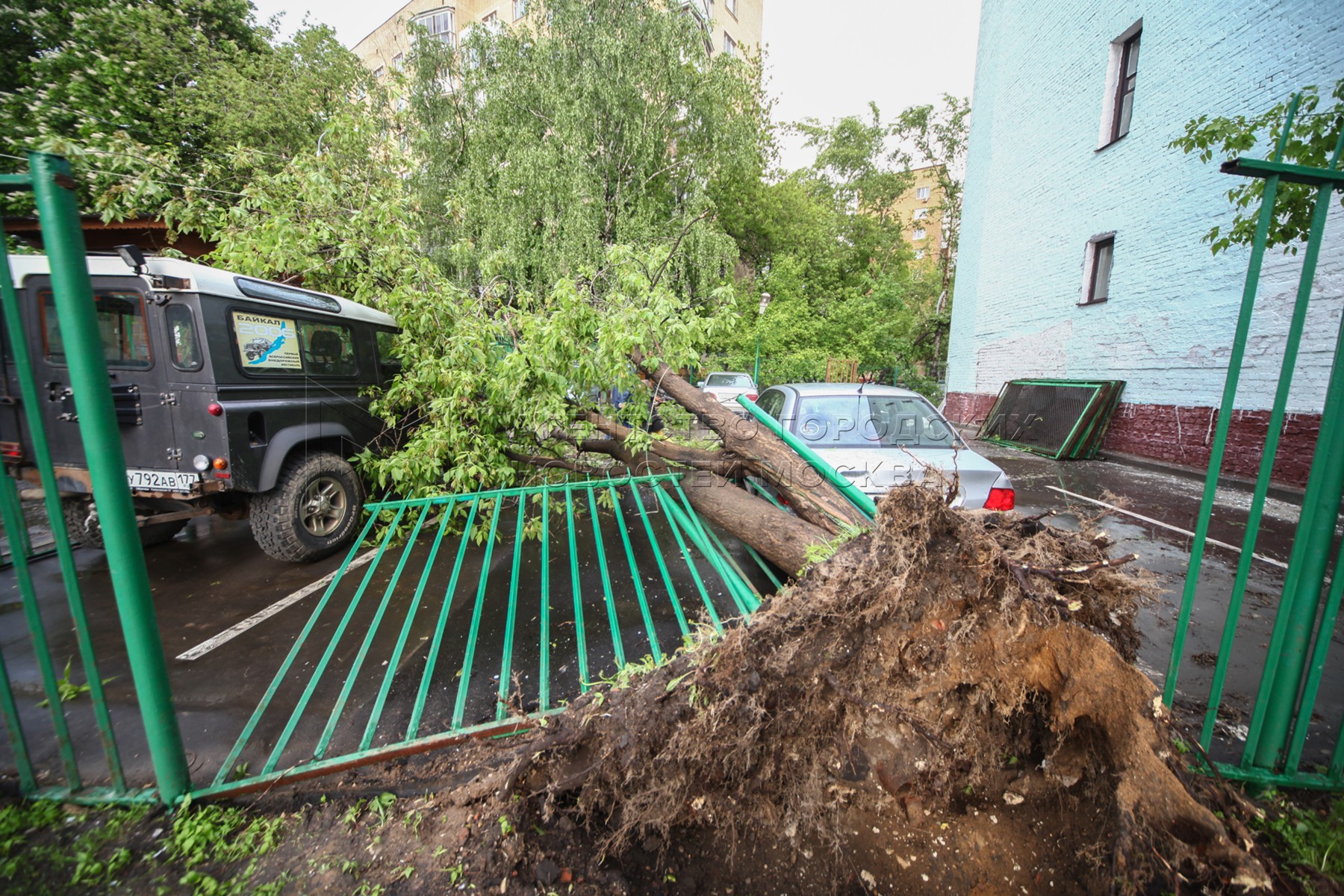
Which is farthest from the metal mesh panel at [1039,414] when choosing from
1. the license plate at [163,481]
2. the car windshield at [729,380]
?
the license plate at [163,481]

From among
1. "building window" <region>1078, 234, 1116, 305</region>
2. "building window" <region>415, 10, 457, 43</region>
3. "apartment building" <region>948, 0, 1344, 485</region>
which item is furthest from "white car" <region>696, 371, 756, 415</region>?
"building window" <region>415, 10, 457, 43</region>

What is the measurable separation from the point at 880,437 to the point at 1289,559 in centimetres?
285

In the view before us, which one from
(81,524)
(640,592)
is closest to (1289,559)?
(640,592)

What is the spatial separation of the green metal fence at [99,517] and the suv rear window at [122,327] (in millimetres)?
3018

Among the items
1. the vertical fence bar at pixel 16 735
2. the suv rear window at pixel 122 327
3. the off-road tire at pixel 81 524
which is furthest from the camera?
the off-road tire at pixel 81 524

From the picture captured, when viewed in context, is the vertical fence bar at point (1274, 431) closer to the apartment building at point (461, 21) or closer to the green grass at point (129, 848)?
the green grass at point (129, 848)

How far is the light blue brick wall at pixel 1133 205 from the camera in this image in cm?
745

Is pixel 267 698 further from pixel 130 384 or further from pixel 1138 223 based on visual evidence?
pixel 1138 223

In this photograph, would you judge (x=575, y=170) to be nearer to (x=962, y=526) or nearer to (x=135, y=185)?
(x=135, y=185)

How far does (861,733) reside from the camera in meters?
1.60

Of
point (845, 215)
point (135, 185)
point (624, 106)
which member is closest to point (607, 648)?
point (135, 185)

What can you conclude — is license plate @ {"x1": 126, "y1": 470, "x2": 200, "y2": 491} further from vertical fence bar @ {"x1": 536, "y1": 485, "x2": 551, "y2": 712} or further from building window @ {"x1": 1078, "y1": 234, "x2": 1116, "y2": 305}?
building window @ {"x1": 1078, "y1": 234, "x2": 1116, "y2": 305}

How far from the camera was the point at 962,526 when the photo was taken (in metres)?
1.55

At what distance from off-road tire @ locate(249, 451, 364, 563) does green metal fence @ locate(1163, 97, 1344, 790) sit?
217 inches
